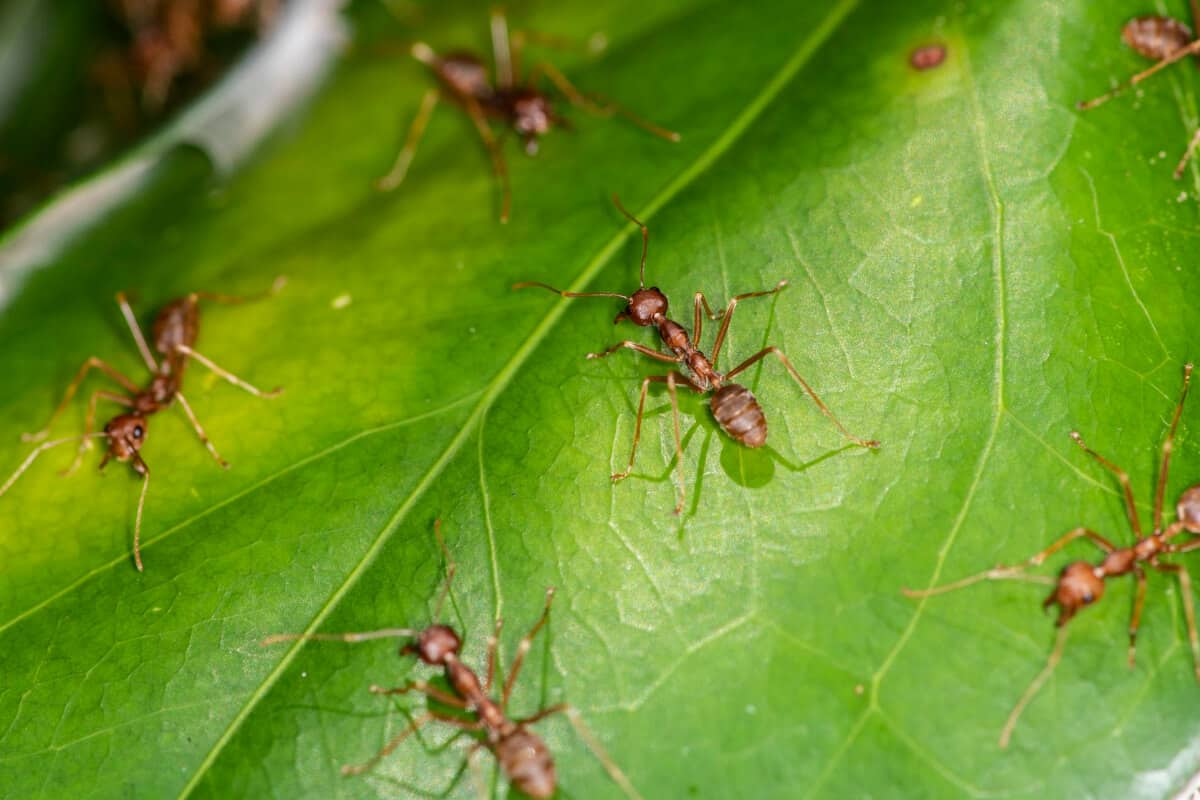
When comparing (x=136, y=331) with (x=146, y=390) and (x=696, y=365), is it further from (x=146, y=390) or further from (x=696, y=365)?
(x=696, y=365)

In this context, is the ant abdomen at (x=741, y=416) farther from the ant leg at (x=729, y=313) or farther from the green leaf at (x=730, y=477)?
the ant leg at (x=729, y=313)

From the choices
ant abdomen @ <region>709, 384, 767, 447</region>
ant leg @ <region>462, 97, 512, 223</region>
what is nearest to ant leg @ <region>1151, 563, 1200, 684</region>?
ant abdomen @ <region>709, 384, 767, 447</region>

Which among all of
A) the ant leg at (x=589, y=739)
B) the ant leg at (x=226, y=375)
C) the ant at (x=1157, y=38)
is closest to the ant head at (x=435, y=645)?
the ant leg at (x=589, y=739)

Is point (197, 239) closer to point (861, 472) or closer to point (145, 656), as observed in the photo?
point (145, 656)

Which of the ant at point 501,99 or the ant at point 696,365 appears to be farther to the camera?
the ant at point 501,99

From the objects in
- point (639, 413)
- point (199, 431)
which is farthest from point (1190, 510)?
point (199, 431)
